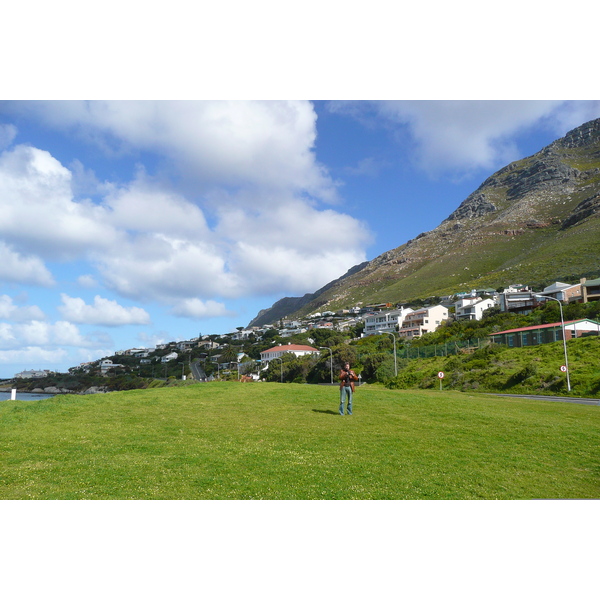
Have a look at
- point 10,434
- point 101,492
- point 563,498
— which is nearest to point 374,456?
point 563,498

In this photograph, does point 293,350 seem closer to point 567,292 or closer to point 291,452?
point 567,292

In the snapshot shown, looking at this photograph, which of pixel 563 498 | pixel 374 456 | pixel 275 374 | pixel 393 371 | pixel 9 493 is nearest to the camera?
pixel 9 493

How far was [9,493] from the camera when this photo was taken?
344 inches

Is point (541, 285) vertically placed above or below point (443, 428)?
above

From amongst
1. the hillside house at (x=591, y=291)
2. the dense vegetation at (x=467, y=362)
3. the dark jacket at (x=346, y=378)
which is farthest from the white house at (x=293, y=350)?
the dark jacket at (x=346, y=378)

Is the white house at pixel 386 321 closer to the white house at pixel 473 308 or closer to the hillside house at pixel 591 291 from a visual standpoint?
the white house at pixel 473 308

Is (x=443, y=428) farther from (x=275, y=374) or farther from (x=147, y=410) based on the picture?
(x=275, y=374)

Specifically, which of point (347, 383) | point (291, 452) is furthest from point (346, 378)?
point (291, 452)

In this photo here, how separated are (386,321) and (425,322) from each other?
671 inches

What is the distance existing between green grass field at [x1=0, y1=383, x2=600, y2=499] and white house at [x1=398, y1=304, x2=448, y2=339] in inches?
3920

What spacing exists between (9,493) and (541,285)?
5110 inches

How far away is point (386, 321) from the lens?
135m

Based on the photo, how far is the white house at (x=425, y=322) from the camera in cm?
11838

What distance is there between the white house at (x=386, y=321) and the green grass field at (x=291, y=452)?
361ft
